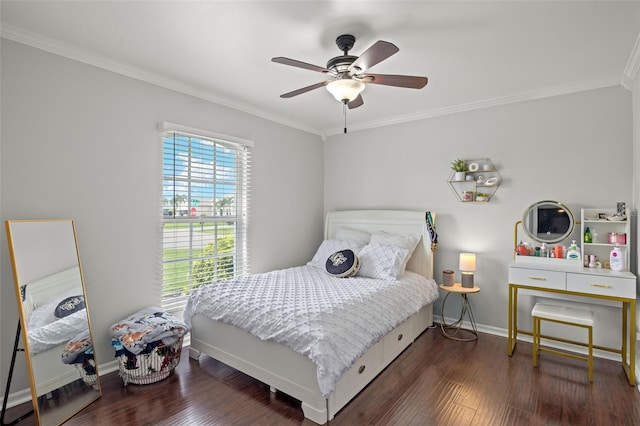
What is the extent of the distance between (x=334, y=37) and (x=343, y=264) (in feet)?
7.25

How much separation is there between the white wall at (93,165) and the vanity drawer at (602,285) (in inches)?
145

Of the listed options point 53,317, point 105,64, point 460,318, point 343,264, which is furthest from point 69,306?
point 460,318

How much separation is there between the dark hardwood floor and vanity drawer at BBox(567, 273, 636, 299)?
706mm

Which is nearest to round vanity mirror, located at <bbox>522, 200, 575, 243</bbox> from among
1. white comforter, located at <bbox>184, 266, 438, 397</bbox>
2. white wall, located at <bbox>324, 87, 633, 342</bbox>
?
white wall, located at <bbox>324, 87, 633, 342</bbox>

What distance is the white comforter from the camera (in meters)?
2.14

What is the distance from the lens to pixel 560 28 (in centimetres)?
222

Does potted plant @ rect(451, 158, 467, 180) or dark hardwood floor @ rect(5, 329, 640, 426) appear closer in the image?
dark hardwood floor @ rect(5, 329, 640, 426)

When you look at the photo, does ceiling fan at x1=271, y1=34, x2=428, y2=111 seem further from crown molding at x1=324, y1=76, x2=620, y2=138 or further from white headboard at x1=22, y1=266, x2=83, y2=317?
white headboard at x1=22, y1=266, x2=83, y2=317

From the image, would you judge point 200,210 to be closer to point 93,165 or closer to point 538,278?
point 93,165

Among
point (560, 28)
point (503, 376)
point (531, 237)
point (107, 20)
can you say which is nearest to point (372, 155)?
point (531, 237)

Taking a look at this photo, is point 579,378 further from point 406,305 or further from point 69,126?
point 69,126

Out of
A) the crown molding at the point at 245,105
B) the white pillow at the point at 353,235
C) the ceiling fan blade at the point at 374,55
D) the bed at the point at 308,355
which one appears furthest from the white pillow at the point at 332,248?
the ceiling fan blade at the point at 374,55

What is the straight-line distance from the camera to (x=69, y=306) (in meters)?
2.37

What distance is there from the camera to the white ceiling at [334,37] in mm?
2021
